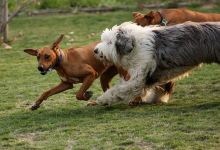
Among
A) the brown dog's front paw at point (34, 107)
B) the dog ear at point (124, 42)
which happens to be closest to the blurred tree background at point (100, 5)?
the brown dog's front paw at point (34, 107)

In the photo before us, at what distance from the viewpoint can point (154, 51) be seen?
846 cm

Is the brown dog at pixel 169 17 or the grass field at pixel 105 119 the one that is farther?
the brown dog at pixel 169 17

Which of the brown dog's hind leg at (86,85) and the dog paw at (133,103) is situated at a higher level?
the brown dog's hind leg at (86,85)

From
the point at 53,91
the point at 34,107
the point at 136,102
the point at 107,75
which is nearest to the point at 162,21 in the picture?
the point at 107,75

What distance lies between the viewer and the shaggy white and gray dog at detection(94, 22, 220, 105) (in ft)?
27.7

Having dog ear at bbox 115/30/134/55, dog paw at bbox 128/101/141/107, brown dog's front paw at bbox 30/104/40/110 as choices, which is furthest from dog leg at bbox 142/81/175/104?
brown dog's front paw at bbox 30/104/40/110

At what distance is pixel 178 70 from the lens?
8594mm

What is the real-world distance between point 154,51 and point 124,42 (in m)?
0.42

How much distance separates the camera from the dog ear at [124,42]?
849 cm

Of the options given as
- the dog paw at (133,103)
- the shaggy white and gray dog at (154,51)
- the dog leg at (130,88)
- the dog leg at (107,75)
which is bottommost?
the dog paw at (133,103)

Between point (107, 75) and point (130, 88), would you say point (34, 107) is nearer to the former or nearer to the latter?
point (107, 75)

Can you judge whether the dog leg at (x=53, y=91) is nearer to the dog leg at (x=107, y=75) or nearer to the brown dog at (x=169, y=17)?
the dog leg at (x=107, y=75)

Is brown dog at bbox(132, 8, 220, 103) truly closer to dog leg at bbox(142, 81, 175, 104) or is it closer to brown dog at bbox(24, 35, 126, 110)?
dog leg at bbox(142, 81, 175, 104)

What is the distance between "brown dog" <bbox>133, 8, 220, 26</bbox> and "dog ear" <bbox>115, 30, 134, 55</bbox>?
6.55 feet
